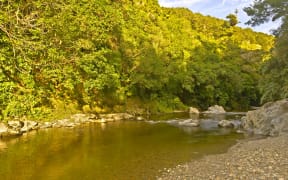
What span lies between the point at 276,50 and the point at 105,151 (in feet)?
53.2

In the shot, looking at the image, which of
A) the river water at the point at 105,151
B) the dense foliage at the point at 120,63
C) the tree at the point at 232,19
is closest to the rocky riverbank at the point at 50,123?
the river water at the point at 105,151

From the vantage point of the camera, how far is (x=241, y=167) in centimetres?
1145

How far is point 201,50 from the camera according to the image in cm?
5750

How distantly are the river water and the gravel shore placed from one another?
3.02 ft

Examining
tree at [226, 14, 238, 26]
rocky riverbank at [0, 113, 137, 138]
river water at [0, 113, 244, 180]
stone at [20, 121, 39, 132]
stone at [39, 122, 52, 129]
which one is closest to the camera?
river water at [0, 113, 244, 180]

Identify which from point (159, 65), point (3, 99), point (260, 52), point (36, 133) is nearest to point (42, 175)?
point (36, 133)

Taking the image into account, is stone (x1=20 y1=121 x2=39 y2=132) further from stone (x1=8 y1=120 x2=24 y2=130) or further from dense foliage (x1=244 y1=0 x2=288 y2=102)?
dense foliage (x1=244 y1=0 x2=288 y2=102)

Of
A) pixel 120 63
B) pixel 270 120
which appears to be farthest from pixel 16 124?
pixel 120 63

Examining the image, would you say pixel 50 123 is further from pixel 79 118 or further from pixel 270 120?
pixel 270 120

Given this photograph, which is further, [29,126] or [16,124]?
[29,126]

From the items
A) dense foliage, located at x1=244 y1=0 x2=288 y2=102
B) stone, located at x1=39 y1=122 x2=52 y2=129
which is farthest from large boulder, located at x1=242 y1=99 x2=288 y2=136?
stone, located at x1=39 y1=122 x2=52 y2=129

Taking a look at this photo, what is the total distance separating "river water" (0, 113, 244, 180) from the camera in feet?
40.1

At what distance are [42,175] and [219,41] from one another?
6033 centimetres

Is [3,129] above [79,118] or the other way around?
the other way around
